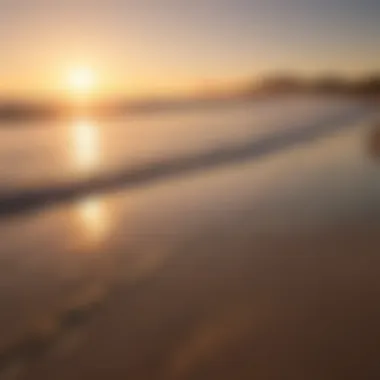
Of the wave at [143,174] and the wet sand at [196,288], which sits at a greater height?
the wave at [143,174]

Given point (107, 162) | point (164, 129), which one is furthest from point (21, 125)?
point (107, 162)

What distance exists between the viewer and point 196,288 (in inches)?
169

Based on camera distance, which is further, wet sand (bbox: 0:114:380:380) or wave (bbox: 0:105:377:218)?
wave (bbox: 0:105:377:218)

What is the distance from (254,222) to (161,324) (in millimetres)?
2711

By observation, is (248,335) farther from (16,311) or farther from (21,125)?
(21,125)

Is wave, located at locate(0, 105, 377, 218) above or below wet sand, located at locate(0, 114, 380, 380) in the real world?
above

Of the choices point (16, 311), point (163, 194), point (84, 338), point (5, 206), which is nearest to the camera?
point (84, 338)

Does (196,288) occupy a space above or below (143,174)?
below

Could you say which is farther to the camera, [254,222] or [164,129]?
[164,129]

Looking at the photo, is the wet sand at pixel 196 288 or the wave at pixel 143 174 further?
the wave at pixel 143 174

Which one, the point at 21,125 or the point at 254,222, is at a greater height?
the point at 21,125

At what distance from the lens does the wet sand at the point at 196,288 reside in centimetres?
323

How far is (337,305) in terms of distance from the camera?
3.93 m

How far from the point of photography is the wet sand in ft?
10.6
